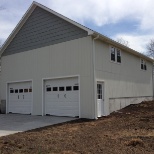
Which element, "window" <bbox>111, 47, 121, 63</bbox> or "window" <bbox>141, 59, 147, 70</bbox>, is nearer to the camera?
"window" <bbox>111, 47, 121, 63</bbox>

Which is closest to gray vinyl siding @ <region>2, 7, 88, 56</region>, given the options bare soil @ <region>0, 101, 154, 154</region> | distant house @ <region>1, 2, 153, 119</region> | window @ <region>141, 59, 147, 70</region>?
distant house @ <region>1, 2, 153, 119</region>

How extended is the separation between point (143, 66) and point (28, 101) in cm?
1108

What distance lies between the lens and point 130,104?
1980 centimetres

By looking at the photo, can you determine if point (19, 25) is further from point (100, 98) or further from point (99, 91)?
point (100, 98)

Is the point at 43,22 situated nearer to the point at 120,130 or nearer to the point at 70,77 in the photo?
the point at 70,77

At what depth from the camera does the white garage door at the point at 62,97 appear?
16062mm

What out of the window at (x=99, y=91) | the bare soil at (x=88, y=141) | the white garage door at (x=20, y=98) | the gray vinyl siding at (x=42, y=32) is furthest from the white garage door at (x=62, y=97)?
the bare soil at (x=88, y=141)

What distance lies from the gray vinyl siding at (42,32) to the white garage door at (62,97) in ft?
9.02

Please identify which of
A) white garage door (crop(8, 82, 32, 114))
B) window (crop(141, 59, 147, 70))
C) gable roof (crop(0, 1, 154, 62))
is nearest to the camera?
gable roof (crop(0, 1, 154, 62))

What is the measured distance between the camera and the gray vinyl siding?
16.6 m

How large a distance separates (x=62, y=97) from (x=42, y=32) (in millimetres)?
4947

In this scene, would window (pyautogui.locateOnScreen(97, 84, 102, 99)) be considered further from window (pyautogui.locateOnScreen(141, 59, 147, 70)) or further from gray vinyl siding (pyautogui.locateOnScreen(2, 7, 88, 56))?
window (pyautogui.locateOnScreen(141, 59, 147, 70))

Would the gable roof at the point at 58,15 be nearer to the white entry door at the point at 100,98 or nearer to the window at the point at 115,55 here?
the window at the point at 115,55

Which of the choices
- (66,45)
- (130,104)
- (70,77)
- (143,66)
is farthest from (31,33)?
(143,66)
